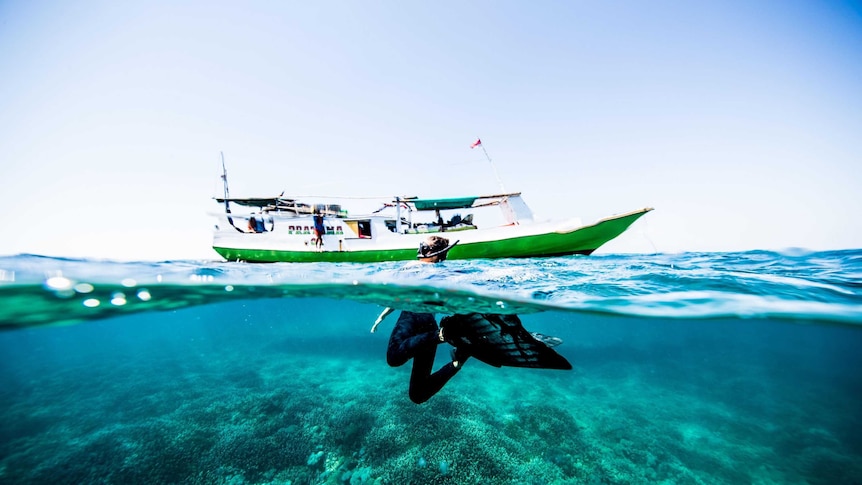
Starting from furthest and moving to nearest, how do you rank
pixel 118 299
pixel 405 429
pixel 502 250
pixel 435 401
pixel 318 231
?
1. pixel 318 231
2. pixel 502 250
3. pixel 435 401
4. pixel 405 429
5. pixel 118 299

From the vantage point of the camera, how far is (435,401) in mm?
11844

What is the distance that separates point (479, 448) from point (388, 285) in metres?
6.93

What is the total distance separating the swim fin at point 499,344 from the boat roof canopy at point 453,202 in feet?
37.7

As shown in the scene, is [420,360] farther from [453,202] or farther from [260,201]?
[260,201]

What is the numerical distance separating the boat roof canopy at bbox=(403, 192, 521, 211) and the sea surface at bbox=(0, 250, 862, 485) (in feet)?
16.7

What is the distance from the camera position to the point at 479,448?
893 centimetres

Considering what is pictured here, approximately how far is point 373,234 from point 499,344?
13717mm

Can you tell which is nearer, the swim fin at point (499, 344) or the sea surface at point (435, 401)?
the swim fin at point (499, 344)

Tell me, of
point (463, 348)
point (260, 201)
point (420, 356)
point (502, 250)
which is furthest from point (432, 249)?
point (260, 201)

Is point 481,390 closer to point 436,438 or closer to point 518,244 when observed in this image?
point 436,438

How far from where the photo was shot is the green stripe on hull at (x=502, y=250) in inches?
560

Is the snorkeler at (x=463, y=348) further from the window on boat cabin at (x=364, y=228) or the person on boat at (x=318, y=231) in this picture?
the person on boat at (x=318, y=231)

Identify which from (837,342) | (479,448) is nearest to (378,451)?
(479,448)

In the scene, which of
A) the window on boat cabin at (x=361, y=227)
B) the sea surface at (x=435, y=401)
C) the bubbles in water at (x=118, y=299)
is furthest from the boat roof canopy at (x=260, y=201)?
the bubbles in water at (x=118, y=299)
